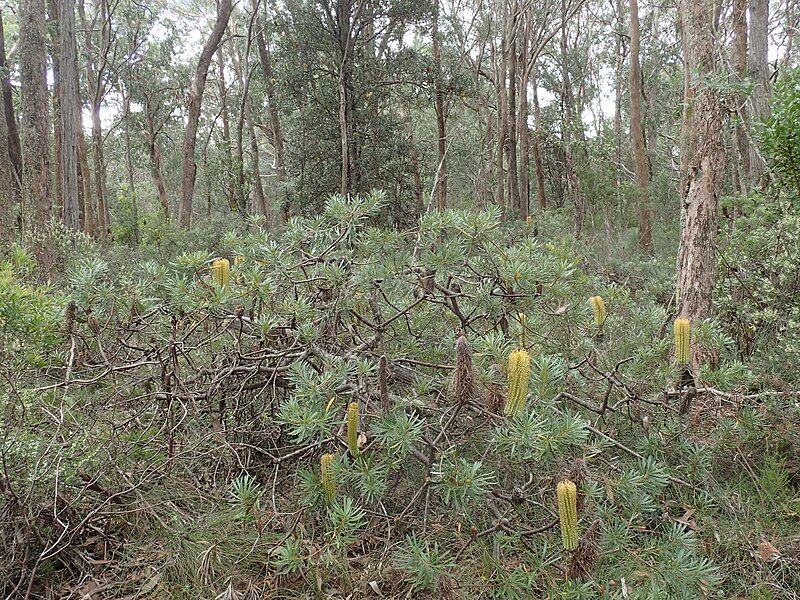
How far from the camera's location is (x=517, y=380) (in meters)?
2.07

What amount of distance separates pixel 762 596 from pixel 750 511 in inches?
23.8

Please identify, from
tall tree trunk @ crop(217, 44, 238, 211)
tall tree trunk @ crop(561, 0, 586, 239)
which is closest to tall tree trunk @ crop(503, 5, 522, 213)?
tall tree trunk @ crop(561, 0, 586, 239)

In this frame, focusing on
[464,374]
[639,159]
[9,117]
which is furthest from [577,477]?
[9,117]

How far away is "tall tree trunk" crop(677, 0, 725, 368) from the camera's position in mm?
4145

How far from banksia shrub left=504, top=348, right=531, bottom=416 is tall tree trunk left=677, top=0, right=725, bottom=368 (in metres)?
2.53

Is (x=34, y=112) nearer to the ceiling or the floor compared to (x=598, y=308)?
nearer to the ceiling

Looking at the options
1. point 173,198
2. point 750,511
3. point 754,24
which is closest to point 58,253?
point 750,511

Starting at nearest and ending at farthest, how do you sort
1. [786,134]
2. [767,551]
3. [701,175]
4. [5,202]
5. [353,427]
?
[353,427]
[767,551]
[701,175]
[786,134]
[5,202]

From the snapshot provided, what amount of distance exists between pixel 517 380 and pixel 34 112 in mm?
8328

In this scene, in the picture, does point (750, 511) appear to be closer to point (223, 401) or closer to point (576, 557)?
point (576, 557)

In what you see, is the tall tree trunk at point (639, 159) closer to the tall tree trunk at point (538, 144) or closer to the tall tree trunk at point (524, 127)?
the tall tree trunk at point (524, 127)

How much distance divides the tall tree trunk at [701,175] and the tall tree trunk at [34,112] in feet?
24.2

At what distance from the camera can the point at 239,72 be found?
21031mm

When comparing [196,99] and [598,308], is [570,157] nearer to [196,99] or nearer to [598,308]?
[196,99]
